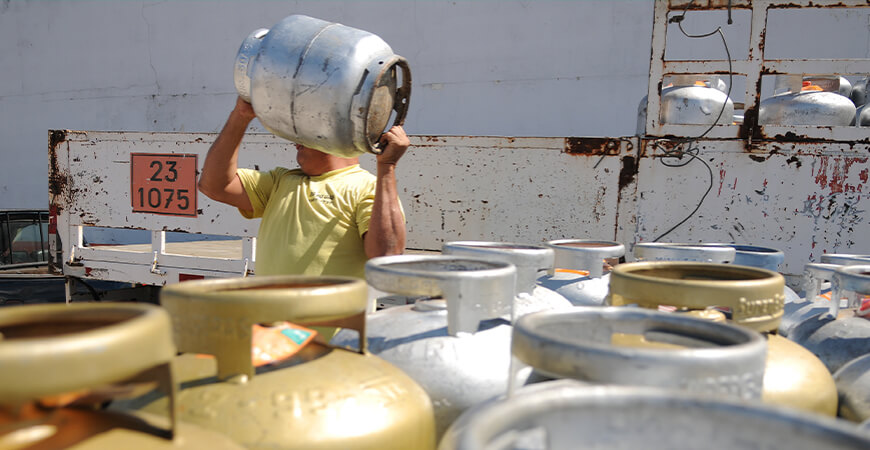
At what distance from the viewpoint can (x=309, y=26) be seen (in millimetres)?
1717

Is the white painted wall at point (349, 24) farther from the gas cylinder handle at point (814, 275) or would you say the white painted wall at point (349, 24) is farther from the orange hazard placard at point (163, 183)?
the gas cylinder handle at point (814, 275)

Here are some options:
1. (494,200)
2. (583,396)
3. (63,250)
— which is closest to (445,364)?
(583,396)

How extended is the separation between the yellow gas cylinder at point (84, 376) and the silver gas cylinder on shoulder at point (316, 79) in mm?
983

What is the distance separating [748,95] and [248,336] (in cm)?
314

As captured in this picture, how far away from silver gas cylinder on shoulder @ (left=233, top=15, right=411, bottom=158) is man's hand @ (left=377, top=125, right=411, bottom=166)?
0.59 feet

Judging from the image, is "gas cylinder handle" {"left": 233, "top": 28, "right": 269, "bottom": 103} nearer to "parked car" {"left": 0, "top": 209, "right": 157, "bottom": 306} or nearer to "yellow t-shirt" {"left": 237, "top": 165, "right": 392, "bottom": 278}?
"yellow t-shirt" {"left": 237, "top": 165, "right": 392, "bottom": 278}

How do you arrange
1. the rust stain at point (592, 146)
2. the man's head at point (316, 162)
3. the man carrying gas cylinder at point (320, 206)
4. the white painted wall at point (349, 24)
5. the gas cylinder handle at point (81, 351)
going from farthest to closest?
the white painted wall at point (349, 24), the rust stain at point (592, 146), the man's head at point (316, 162), the man carrying gas cylinder at point (320, 206), the gas cylinder handle at point (81, 351)

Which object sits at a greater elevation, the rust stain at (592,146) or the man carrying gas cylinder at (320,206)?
the rust stain at (592,146)

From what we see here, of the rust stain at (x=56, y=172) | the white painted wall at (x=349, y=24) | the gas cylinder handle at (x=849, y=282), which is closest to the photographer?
the gas cylinder handle at (x=849, y=282)

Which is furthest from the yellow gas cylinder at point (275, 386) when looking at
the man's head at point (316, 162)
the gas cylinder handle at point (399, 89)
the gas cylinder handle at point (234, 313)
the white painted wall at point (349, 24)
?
the white painted wall at point (349, 24)

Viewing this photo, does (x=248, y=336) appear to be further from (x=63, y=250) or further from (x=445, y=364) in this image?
(x=63, y=250)

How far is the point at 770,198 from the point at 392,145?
91.6 inches

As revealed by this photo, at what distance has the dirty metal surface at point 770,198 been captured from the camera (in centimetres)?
323

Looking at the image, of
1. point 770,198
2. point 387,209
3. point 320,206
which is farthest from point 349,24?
point 387,209
